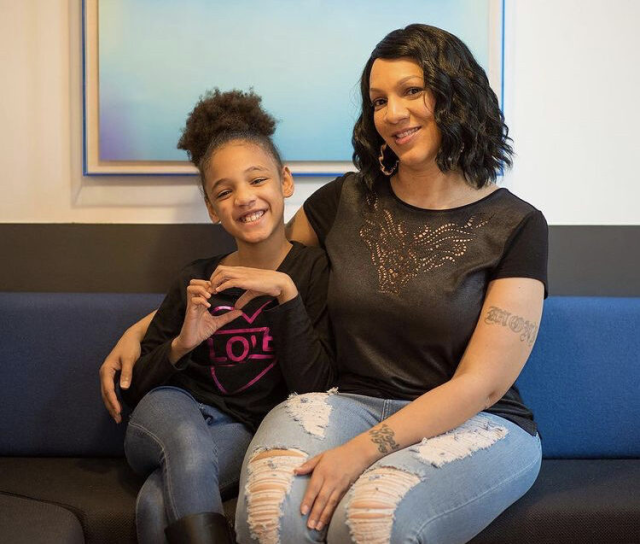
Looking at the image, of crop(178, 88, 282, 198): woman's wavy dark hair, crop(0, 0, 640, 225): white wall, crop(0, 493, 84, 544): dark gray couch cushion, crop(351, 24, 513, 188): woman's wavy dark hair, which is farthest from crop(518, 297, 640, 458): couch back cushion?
crop(0, 493, 84, 544): dark gray couch cushion

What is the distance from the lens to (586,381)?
1934 millimetres

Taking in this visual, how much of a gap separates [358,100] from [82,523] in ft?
4.10

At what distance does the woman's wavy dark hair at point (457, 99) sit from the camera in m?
1.64

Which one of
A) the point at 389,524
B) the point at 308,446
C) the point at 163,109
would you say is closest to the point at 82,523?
the point at 308,446

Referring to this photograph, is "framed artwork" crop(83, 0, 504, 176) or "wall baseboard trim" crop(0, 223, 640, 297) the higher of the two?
"framed artwork" crop(83, 0, 504, 176)

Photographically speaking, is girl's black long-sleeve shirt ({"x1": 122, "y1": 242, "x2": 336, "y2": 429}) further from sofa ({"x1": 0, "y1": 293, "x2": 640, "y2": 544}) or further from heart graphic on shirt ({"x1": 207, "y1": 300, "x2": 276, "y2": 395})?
sofa ({"x1": 0, "y1": 293, "x2": 640, "y2": 544})

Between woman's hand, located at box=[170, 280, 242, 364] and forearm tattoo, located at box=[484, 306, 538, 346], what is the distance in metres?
0.52

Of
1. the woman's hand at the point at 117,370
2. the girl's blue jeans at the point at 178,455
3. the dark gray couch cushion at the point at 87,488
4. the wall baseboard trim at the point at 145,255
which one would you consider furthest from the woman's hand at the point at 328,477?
the wall baseboard trim at the point at 145,255

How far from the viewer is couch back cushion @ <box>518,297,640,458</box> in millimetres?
1915

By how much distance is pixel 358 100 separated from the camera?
2.11 m

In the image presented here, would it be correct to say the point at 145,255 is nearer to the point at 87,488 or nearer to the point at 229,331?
the point at 229,331

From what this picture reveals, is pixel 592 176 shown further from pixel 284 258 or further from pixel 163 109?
pixel 163 109

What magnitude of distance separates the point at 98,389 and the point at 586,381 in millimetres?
1221

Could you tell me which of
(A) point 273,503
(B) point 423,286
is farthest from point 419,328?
(A) point 273,503
